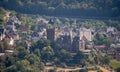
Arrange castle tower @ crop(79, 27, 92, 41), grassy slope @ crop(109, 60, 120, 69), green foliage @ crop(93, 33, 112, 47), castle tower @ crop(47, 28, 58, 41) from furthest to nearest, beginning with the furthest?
castle tower @ crop(79, 27, 92, 41), green foliage @ crop(93, 33, 112, 47), castle tower @ crop(47, 28, 58, 41), grassy slope @ crop(109, 60, 120, 69)

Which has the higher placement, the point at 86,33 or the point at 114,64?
the point at 86,33

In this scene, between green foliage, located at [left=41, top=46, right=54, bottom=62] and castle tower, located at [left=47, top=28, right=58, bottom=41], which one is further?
castle tower, located at [left=47, top=28, right=58, bottom=41]

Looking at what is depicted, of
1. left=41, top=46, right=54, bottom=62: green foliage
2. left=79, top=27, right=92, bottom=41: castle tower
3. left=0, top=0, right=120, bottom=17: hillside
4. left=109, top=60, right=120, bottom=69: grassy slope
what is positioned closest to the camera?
left=41, top=46, right=54, bottom=62: green foliage

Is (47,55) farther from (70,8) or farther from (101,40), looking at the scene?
(70,8)

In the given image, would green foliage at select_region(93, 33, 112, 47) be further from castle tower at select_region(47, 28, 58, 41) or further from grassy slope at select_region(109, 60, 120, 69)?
castle tower at select_region(47, 28, 58, 41)

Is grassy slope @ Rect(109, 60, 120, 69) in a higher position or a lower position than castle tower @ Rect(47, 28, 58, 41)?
lower

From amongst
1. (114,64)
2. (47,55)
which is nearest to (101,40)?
(114,64)

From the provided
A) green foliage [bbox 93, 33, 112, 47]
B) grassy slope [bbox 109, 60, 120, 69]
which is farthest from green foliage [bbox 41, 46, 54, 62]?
green foliage [bbox 93, 33, 112, 47]

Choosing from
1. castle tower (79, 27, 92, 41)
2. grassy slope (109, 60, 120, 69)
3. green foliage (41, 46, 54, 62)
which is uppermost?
castle tower (79, 27, 92, 41)
